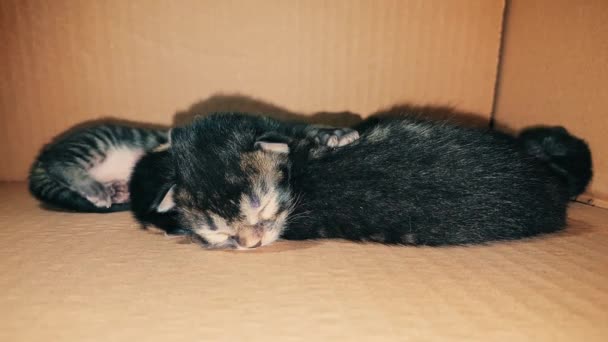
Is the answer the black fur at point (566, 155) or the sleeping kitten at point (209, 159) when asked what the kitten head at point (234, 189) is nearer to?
the sleeping kitten at point (209, 159)

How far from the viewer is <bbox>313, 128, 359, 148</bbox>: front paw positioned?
1444 mm

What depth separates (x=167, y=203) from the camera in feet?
4.75

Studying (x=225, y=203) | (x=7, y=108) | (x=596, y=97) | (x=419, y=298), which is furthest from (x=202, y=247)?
(x=596, y=97)

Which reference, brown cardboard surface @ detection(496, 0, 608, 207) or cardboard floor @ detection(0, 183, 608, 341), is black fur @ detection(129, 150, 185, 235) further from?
brown cardboard surface @ detection(496, 0, 608, 207)

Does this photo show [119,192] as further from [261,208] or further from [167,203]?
[261,208]

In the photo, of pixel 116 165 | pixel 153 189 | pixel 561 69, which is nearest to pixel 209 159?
pixel 153 189

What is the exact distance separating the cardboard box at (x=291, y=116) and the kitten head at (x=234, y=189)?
7 centimetres

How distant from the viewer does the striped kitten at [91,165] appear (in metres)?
1.76

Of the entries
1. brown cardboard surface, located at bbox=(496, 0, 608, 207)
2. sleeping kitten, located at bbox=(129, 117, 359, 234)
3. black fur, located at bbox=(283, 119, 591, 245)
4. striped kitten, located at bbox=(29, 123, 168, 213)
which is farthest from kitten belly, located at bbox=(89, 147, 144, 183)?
brown cardboard surface, located at bbox=(496, 0, 608, 207)

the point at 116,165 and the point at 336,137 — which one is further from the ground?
the point at 336,137

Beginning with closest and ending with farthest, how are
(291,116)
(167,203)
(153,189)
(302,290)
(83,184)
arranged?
(302,290)
(167,203)
(153,189)
(83,184)
(291,116)

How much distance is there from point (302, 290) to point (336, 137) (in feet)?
2.00

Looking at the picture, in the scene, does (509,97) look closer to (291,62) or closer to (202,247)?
(291,62)

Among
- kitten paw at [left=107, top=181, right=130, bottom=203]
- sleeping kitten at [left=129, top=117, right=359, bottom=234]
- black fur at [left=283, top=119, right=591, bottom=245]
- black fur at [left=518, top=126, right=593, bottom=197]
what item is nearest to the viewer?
black fur at [left=283, top=119, right=591, bottom=245]
